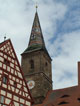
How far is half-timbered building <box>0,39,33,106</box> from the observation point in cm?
2709

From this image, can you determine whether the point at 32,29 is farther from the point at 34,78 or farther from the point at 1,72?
the point at 1,72


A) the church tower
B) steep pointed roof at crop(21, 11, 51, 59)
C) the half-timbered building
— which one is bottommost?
the half-timbered building

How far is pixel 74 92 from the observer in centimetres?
4259

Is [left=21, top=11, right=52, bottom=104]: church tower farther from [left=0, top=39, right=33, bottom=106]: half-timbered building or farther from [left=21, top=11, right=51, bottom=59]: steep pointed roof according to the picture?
[left=0, top=39, right=33, bottom=106]: half-timbered building

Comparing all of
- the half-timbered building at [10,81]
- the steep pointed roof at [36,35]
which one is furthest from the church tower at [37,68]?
the half-timbered building at [10,81]

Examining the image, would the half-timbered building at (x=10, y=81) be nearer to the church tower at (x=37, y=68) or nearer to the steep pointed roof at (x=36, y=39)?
the church tower at (x=37, y=68)

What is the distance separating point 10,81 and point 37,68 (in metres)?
24.2

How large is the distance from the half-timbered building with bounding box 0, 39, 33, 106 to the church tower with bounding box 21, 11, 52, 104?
19.2 meters

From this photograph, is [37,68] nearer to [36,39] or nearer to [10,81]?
[36,39]

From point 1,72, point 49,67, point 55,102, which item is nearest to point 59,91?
point 55,102

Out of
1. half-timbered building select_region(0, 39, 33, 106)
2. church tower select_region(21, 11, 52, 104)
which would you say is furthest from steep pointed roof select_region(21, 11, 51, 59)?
half-timbered building select_region(0, 39, 33, 106)

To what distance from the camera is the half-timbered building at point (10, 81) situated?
88.9 feet

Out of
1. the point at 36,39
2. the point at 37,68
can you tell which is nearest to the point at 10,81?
the point at 37,68

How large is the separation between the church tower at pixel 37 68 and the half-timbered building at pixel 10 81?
19238mm
